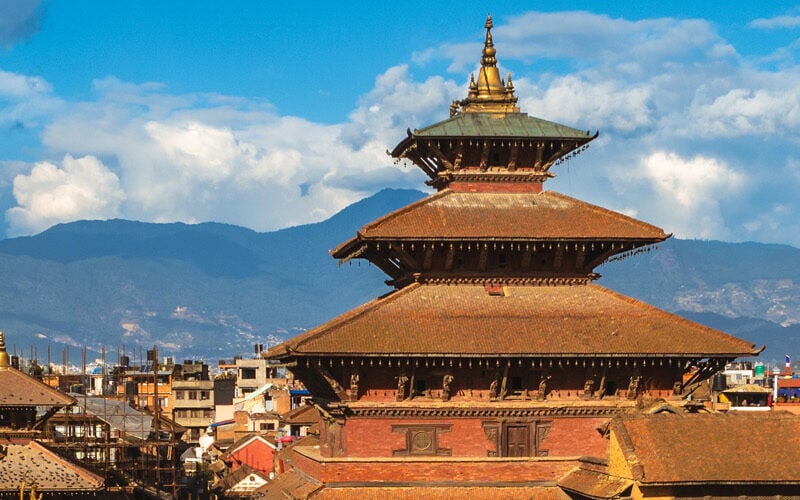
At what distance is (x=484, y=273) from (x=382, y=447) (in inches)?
295

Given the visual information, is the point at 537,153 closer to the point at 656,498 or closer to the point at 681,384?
the point at 681,384

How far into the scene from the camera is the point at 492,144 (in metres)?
53.5

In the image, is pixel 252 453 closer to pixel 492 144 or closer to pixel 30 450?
pixel 30 450

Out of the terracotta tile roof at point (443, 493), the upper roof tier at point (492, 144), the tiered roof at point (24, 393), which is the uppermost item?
the upper roof tier at point (492, 144)

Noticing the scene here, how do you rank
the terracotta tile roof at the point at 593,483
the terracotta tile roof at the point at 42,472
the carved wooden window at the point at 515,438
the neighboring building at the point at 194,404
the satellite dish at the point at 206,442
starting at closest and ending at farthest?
the terracotta tile roof at the point at 593,483
the carved wooden window at the point at 515,438
the terracotta tile roof at the point at 42,472
the satellite dish at the point at 206,442
the neighboring building at the point at 194,404

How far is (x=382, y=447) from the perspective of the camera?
1917 inches

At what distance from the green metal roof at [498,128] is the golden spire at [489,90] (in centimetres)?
77

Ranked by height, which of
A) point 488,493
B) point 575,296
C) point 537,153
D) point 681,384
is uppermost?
point 537,153

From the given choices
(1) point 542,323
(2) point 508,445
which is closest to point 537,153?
(1) point 542,323

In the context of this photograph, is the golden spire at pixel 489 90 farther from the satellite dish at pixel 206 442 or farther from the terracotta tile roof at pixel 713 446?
the satellite dish at pixel 206 442

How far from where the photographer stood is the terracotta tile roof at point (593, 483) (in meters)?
43.5

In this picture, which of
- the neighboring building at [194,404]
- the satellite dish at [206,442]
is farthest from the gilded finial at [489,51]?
the neighboring building at [194,404]

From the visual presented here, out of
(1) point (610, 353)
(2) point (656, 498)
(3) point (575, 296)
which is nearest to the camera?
(2) point (656, 498)

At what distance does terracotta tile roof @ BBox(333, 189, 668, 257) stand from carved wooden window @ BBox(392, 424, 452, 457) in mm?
6463
